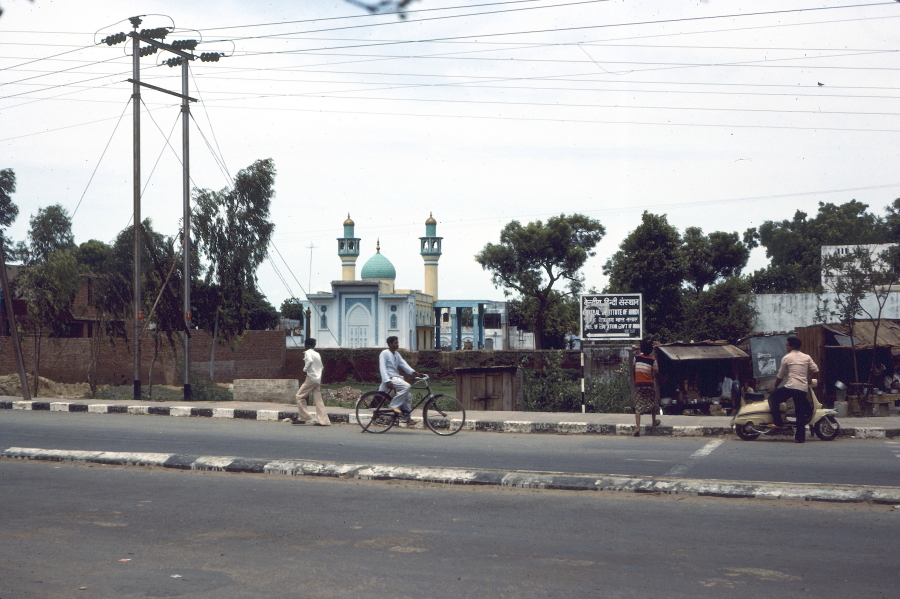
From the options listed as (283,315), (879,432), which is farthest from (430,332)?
(879,432)

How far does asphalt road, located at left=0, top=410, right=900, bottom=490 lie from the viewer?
943 cm

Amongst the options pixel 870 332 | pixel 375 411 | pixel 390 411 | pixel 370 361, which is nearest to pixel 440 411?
pixel 390 411

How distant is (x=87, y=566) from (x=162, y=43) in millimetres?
20040

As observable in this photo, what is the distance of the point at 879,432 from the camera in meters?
13.4

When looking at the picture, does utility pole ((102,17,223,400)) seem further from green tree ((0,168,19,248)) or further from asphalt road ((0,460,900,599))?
green tree ((0,168,19,248))

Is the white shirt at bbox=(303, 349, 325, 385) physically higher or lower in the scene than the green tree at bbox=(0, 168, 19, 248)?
Result: lower

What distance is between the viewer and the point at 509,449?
38.0 feet

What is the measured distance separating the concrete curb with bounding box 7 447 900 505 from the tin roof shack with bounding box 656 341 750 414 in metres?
13.7

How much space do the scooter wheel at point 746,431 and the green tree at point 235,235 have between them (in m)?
24.8

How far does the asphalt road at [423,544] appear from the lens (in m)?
4.99

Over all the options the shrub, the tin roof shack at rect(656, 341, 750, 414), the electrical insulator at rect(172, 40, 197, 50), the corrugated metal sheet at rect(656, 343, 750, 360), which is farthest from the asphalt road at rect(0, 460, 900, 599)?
the electrical insulator at rect(172, 40, 197, 50)

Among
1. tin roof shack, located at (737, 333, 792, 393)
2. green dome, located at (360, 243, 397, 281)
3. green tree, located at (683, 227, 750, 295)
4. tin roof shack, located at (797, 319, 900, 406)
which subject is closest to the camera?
tin roof shack, located at (737, 333, 792, 393)

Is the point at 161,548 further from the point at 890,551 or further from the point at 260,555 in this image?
the point at 890,551

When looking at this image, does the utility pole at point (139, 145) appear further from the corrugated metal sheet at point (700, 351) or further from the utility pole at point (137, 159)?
the corrugated metal sheet at point (700, 351)
